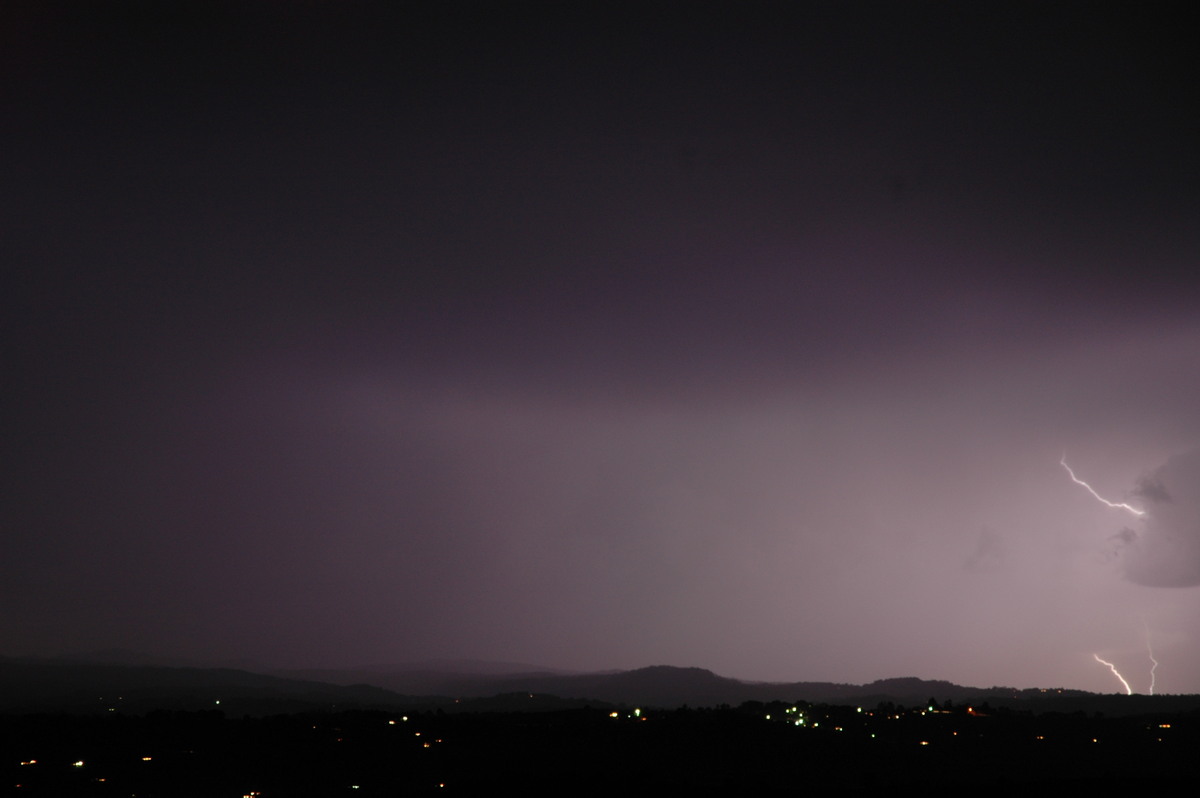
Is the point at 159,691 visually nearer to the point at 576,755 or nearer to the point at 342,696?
the point at 342,696

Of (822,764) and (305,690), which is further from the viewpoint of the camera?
(305,690)

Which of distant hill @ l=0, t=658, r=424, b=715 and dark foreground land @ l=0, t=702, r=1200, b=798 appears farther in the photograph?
distant hill @ l=0, t=658, r=424, b=715

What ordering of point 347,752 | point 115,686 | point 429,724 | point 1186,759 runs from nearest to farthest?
point 1186,759
point 347,752
point 429,724
point 115,686

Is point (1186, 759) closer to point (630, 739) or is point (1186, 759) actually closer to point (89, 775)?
point (630, 739)

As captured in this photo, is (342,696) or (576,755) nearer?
(576,755)

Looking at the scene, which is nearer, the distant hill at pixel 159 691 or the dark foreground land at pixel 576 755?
the dark foreground land at pixel 576 755

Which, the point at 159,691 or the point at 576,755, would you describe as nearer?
the point at 576,755

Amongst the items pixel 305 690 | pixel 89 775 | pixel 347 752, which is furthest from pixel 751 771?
pixel 305 690

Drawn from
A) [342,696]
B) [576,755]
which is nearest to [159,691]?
[342,696]
